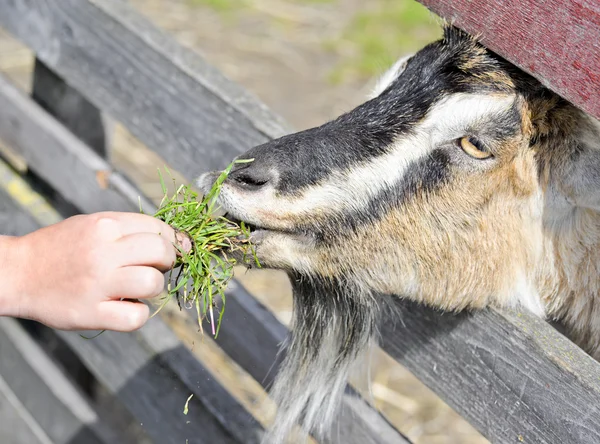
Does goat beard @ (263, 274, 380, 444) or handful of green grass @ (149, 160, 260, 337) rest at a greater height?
handful of green grass @ (149, 160, 260, 337)

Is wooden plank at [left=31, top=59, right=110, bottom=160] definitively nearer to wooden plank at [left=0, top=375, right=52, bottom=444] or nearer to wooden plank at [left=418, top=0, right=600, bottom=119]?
wooden plank at [left=0, top=375, right=52, bottom=444]

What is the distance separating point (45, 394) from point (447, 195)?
7.34 ft

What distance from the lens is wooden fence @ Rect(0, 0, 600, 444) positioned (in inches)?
77.7

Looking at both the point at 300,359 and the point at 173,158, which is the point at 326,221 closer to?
the point at 300,359

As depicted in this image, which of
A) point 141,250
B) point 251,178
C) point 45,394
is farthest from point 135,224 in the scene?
point 45,394

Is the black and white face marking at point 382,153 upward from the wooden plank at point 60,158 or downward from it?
upward

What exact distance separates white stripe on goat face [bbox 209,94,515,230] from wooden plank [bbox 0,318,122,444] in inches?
75.2

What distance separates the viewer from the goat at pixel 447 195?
86.7 inches

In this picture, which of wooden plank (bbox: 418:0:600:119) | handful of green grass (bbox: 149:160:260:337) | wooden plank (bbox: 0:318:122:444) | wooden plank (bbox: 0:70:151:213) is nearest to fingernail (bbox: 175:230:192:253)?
handful of green grass (bbox: 149:160:260:337)

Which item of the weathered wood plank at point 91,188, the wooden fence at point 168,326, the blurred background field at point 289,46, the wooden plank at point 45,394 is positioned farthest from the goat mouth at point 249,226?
the blurred background field at point 289,46

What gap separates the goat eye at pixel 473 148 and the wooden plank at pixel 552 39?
271 millimetres

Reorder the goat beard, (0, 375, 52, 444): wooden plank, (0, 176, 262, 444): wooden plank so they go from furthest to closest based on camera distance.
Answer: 1. (0, 375, 52, 444): wooden plank
2. (0, 176, 262, 444): wooden plank
3. the goat beard

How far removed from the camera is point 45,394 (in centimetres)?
372

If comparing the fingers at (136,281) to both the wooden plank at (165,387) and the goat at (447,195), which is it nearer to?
the goat at (447,195)
